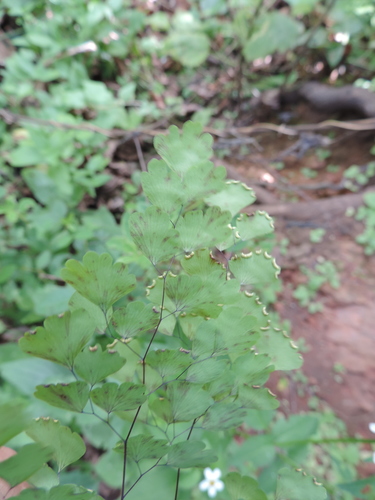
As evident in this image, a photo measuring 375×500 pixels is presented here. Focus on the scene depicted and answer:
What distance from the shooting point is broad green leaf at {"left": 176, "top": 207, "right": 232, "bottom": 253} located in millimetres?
331

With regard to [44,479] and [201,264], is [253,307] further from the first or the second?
[44,479]

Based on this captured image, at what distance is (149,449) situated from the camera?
1.03ft

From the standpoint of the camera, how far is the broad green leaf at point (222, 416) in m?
0.34

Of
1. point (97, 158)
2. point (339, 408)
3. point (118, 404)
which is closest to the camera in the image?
point (118, 404)

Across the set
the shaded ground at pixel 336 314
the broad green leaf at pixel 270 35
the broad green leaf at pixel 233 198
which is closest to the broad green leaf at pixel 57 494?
the broad green leaf at pixel 233 198

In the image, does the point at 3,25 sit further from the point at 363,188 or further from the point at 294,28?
the point at 363,188

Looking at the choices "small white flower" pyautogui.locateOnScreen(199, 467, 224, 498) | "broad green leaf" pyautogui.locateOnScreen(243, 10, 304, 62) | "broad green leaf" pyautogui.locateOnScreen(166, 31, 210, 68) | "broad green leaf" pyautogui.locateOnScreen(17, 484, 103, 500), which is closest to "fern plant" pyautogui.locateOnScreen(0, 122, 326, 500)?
"broad green leaf" pyautogui.locateOnScreen(17, 484, 103, 500)

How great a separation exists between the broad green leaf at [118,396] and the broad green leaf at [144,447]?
0.04m

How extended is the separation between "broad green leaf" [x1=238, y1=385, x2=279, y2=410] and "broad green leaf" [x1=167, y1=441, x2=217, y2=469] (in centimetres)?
6

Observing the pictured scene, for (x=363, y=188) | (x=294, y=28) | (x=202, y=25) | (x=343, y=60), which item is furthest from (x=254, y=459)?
(x=343, y=60)

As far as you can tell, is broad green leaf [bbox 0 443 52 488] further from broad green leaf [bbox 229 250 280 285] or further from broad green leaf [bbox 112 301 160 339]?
broad green leaf [bbox 229 250 280 285]

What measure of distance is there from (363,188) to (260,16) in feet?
5.88

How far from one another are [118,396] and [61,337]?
0.26 feet

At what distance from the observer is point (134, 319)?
1.01ft
